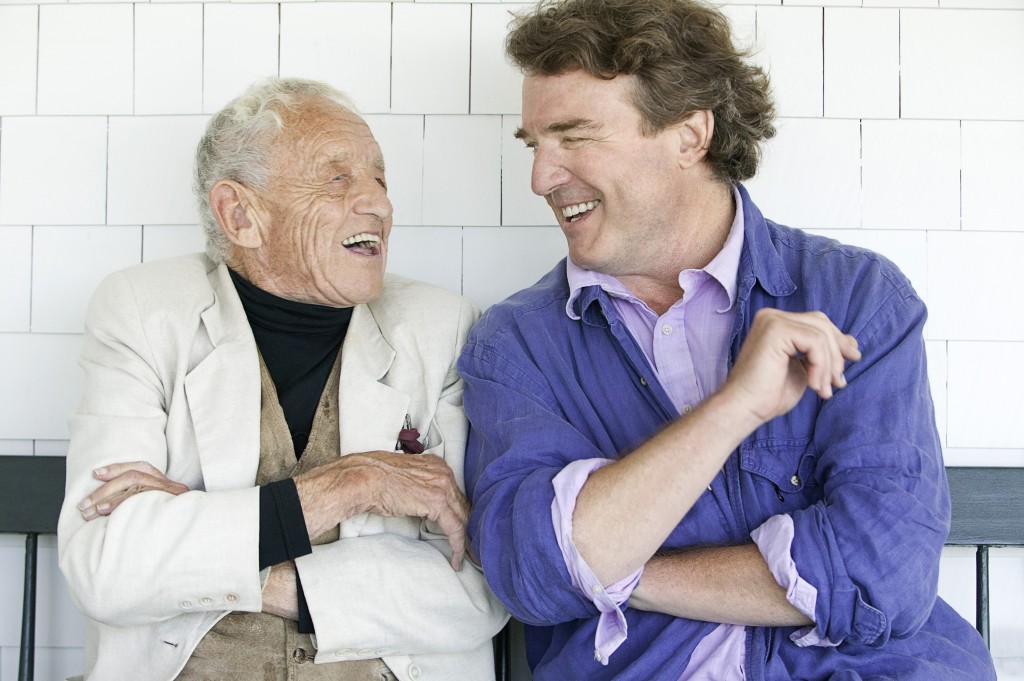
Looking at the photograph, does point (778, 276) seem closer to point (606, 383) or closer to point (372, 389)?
point (606, 383)

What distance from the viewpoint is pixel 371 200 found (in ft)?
6.82

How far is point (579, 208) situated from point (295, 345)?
26.4 inches

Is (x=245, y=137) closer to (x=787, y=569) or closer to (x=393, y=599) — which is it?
(x=393, y=599)

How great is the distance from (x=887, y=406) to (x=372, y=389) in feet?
3.27

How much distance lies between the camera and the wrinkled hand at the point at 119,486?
1.73m

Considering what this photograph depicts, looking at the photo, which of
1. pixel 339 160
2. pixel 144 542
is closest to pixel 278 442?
pixel 144 542

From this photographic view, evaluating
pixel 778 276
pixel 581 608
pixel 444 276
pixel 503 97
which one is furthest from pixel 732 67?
pixel 581 608

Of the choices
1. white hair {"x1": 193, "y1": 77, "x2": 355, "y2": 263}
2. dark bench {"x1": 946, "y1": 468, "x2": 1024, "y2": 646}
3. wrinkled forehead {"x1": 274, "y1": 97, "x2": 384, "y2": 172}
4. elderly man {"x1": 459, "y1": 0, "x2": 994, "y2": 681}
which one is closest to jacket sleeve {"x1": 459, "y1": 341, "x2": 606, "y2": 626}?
elderly man {"x1": 459, "y1": 0, "x2": 994, "y2": 681}

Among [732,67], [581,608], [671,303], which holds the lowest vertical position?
[581,608]

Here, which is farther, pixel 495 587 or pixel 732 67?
pixel 732 67

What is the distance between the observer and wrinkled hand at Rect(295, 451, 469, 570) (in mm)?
1792

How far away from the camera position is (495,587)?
1711mm

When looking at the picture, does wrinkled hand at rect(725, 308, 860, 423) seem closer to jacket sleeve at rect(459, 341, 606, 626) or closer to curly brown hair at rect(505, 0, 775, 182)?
jacket sleeve at rect(459, 341, 606, 626)

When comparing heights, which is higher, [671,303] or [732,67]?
[732,67]
